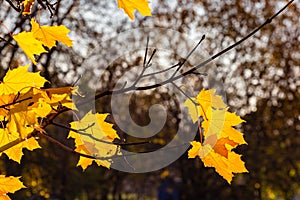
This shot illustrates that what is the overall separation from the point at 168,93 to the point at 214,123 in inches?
246

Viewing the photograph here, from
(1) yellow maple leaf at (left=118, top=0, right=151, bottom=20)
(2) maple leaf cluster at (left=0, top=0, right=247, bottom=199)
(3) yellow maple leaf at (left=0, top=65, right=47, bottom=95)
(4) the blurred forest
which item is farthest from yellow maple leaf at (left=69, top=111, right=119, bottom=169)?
(4) the blurred forest

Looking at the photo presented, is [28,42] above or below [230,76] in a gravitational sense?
below

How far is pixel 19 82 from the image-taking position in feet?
4.72

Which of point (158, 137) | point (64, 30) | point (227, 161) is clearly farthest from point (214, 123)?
point (158, 137)

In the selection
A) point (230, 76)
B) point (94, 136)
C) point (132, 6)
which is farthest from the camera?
point (230, 76)

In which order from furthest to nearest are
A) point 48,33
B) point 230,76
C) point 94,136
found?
point 230,76
point 94,136
point 48,33

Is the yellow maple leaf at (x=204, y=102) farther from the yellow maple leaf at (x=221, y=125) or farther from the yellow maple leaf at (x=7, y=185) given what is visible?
the yellow maple leaf at (x=7, y=185)

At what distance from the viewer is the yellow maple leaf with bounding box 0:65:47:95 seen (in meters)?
1.42

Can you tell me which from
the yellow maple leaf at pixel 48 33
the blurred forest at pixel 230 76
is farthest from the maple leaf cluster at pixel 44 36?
the blurred forest at pixel 230 76

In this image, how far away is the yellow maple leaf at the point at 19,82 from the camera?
1424mm

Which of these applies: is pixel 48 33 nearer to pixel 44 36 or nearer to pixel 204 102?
pixel 44 36

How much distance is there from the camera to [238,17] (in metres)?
7.79

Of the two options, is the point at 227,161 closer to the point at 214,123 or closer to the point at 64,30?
the point at 214,123

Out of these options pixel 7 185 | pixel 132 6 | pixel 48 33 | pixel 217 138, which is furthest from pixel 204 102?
pixel 7 185
